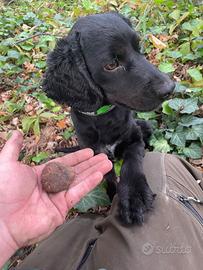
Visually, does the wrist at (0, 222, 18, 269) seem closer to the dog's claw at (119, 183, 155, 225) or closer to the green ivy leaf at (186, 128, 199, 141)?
the dog's claw at (119, 183, 155, 225)

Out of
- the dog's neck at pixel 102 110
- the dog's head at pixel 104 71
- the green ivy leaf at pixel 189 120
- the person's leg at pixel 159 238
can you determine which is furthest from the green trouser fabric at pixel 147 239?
the green ivy leaf at pixel 189 120

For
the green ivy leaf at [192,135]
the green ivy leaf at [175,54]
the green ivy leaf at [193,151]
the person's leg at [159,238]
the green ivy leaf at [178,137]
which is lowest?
the green ivy leaf at [193,151]

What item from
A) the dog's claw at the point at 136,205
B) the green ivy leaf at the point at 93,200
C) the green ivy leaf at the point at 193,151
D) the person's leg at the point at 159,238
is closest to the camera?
the person's leg at the point at 159,238

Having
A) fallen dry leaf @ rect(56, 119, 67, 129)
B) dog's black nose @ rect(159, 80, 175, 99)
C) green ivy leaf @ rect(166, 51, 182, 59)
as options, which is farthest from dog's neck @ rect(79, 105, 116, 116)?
green ivy leaf @ rect(166, 51, 182, 59)

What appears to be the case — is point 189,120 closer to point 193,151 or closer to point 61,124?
point 193,151

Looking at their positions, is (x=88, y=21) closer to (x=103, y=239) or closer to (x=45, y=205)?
(x=45, y=205)

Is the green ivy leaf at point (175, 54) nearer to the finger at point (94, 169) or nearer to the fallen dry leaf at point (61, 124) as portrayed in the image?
the fallen dry leaf at point (61, 124)

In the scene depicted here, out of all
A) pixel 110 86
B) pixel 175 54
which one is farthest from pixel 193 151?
pixel 175 54
